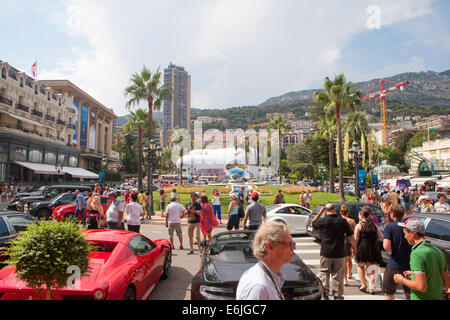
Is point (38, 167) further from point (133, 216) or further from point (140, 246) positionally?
point (140, 246)

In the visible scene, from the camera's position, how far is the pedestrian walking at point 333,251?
4938 mm

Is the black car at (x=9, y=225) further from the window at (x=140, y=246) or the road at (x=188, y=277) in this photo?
the road at (x=188, y=277)

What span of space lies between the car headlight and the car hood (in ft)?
0.38

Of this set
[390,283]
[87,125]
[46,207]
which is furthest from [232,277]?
[87,125]

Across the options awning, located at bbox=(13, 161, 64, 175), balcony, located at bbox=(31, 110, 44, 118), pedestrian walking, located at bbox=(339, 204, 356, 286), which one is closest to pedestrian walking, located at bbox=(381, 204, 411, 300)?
pedestrian walking, located at bbox=(339, 204, 356, 286)

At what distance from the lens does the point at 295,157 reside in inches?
3366

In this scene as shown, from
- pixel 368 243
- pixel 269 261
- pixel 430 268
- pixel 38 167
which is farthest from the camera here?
pixel 38 167

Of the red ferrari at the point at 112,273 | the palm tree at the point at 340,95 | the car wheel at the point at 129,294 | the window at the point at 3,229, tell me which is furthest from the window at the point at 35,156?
the car wheel at the point at 129,294

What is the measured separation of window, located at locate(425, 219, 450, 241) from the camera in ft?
20.5

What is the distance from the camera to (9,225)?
6.22 metres

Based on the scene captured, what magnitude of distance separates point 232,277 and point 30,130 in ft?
144

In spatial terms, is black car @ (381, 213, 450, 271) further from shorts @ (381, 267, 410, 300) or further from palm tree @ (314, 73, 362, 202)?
palm tree @ (314, 73, 362, 202)
